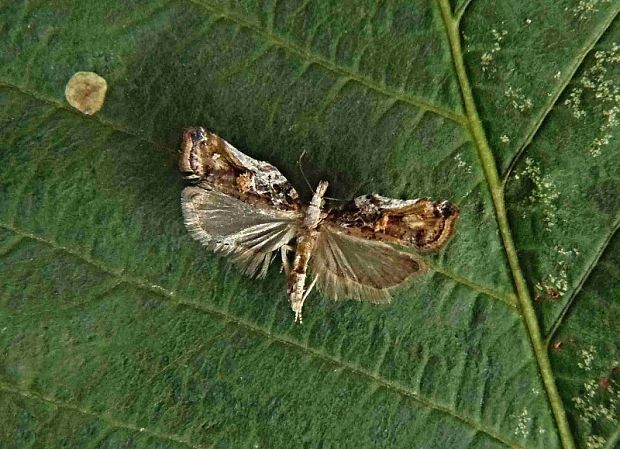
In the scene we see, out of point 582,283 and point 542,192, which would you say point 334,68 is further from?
point 582,283

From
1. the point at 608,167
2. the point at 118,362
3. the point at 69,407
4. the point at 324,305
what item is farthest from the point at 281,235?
the point at 608,167

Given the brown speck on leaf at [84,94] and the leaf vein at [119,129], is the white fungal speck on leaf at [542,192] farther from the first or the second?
the brown speck on leaf at [84,94]

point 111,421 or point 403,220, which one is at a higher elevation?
point 403,220

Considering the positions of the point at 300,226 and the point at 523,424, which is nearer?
the point at 523,424

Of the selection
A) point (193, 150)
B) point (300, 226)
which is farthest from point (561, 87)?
point (193, 150)

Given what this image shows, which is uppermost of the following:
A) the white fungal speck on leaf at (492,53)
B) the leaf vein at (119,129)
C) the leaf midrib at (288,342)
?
the white fungal speck on leaf at (492,53)

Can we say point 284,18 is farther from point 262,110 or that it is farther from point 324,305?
point 324,305

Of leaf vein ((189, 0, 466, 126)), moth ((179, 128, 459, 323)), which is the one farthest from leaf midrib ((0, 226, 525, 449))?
leaf vein ((189, 0, 466, 126))

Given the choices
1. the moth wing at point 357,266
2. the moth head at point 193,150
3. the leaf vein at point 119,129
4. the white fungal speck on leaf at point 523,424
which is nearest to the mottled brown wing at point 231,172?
the moth head at point 193,150
